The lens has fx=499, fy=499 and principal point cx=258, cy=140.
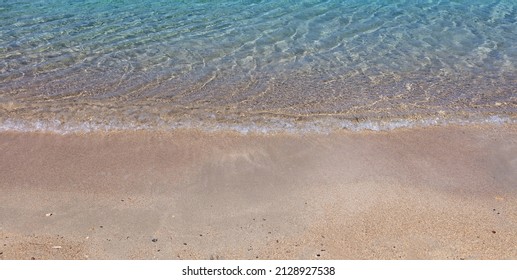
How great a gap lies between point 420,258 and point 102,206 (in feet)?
10.1

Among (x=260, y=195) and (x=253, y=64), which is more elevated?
(x=260, y=195)

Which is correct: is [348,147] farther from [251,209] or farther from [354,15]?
[354,15]

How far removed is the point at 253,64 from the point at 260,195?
13.5 ft

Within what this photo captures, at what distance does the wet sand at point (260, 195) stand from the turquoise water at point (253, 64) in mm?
582

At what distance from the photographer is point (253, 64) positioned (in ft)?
29.0

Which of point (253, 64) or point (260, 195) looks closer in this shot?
point (260, 195)

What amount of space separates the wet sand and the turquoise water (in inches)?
22.9

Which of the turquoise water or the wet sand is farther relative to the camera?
the turquoise water

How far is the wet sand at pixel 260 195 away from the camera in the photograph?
177 inches

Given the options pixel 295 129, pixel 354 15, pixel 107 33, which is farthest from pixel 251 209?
pixel 354 15

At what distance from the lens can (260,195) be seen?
5.20 m

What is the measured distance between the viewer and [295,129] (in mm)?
6625

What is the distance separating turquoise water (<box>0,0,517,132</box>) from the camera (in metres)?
7.05

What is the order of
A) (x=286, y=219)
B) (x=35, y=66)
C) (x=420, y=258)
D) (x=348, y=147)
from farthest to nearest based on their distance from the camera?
1. (x=35, y=66)
2. (x=348, y=147)
3. (x=286, y=219)
4. (x=420, y=258)
